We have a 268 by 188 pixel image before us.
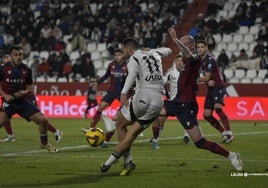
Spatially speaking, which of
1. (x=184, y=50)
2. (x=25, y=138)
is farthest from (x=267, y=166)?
(x=25, y=138)

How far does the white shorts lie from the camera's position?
13.0 meters

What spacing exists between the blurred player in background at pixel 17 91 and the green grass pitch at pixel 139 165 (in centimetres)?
88

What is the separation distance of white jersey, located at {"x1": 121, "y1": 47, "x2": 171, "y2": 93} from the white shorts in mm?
121

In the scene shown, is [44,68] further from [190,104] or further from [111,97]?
[190,104]

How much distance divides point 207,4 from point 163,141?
1823cm

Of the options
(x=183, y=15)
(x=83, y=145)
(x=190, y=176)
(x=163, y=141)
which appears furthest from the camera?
(x=183, y=15)

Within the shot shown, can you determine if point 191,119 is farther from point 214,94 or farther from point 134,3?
point 134,3

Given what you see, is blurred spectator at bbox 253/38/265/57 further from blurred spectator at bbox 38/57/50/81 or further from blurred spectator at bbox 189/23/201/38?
blurred spectator at bbox 38/57/50/81

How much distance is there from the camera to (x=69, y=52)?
129 ft

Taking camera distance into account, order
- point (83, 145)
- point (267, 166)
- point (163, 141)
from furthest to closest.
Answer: point (163, 141) → point (83, 145) → point (267, 166)

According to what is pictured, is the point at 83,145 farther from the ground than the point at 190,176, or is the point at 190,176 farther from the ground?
the point at 190,176

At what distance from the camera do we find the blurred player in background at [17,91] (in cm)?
1627

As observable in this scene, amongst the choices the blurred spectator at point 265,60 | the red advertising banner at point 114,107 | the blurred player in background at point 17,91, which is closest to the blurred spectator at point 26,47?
the red advertising banner at point 114,107

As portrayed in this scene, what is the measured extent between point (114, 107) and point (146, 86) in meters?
19.5
